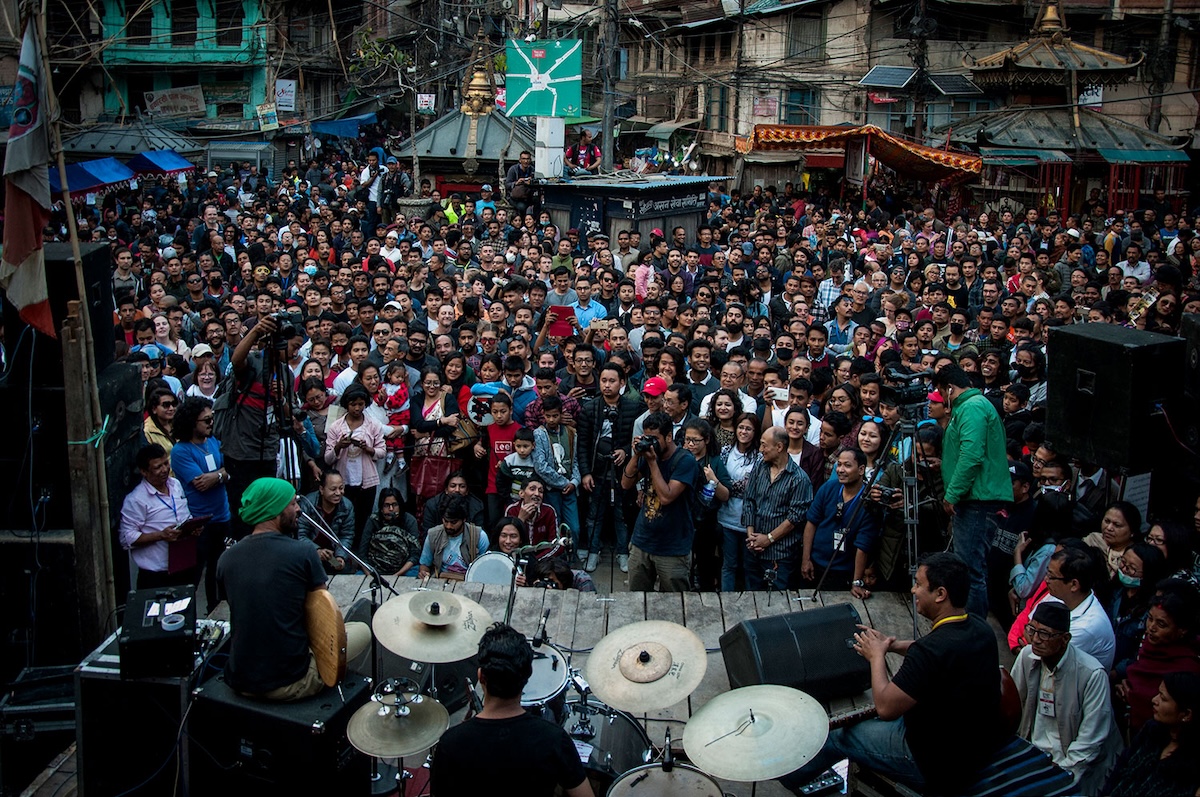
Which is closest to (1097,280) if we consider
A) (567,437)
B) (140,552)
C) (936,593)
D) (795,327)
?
(795,327)

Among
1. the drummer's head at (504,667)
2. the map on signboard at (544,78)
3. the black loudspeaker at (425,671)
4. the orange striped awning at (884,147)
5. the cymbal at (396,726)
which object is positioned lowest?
the black loudspeaker at (425,671)

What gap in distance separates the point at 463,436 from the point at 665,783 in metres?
4.54

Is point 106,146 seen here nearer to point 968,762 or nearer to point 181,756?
point 181,756

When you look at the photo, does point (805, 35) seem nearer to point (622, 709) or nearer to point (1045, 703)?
point (1045, 703)

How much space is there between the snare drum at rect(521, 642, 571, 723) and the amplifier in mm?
1767

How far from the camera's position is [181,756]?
17.9 ft

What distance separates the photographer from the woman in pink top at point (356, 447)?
27.8 ft

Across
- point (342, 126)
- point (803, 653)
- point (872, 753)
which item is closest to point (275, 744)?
point (803, 653)

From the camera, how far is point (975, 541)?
22.8 feet

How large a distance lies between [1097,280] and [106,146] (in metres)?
21.9

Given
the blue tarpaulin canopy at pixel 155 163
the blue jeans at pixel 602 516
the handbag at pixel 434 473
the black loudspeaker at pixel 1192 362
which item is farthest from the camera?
the blue tarpaulin canopy at pixel 155 163

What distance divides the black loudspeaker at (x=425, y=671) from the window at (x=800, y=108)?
99.1 ft

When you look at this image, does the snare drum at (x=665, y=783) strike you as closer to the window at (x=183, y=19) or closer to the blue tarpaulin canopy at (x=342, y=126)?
the window at (x=183, y=19)

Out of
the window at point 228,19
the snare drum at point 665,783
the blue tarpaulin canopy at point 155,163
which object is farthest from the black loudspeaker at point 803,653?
the window at point 228,19
